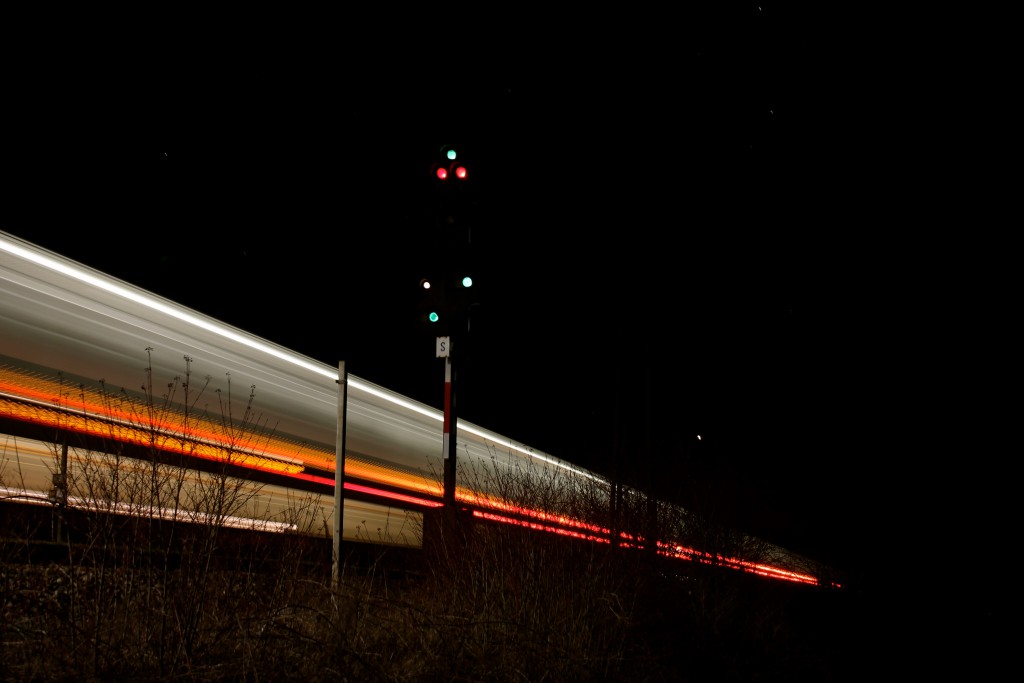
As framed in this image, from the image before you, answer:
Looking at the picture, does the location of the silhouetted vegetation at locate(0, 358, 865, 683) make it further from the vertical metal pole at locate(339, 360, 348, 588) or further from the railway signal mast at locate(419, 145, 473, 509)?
the railway signal mast at locate(419, 145, 473, 509)

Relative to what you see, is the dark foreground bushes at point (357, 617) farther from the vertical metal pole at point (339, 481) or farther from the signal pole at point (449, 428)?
the signal pole at point (449, 428)

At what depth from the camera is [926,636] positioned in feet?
69.8

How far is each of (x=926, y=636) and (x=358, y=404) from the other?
17.2 m

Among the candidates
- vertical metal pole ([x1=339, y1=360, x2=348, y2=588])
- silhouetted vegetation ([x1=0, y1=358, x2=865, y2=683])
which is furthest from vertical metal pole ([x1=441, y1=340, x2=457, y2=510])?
vertical metal pole ([x1=339, y1=360, x2=348, y2=588])

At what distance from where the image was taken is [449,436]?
27.6ft

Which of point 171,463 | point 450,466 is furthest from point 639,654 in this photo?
point 171,463

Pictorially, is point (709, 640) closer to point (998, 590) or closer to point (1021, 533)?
point (998, 590)

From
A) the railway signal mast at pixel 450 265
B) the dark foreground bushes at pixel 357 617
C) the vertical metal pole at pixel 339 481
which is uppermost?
the railway signal mast at pixel 450 265

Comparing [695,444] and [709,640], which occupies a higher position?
[695,444]

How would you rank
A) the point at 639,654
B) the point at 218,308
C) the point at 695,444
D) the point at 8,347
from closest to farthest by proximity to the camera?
1. the point at 8,347
2. the point at 639,654
3. the point at 218,308
4. the point at 695,444

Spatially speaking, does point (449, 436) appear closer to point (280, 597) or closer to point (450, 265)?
point (450, 265)

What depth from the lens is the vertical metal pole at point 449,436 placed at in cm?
816

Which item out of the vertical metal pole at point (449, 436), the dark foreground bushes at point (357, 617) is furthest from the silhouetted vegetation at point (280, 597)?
the vertical metal pole at point (449, 436)

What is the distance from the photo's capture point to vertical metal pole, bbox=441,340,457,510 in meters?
8.16
